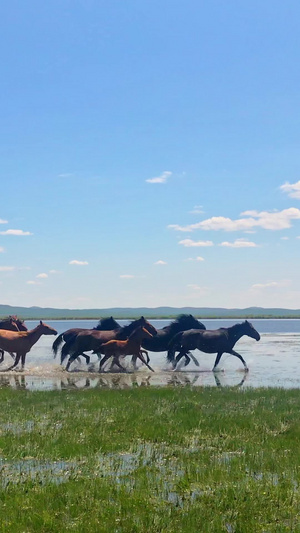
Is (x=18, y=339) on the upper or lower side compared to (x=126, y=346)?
upper

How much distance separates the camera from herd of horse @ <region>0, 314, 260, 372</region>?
24.1 m

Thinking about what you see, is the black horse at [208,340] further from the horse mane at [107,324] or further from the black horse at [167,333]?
the horse mane at [107,324]

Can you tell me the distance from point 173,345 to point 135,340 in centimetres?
290

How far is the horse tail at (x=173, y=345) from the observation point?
85.4 ft

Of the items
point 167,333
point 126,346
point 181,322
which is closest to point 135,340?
point 126,346

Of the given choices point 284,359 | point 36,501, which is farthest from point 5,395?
point 284,359

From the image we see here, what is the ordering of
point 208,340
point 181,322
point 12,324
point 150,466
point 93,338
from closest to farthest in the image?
1. point 150,466
2. point 208,340
3. point 93,338
4. point 181,322
5. point 12,324

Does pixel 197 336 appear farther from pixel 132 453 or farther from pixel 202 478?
pixel 202 478

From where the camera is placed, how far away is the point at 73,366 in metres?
27.8

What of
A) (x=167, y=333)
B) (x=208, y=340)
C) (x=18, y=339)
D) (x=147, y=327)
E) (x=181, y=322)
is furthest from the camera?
(x=181, y=322)

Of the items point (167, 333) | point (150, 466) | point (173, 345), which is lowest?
point (150, 466)

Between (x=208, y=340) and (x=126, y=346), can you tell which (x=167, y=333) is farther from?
(x=126, y=346)

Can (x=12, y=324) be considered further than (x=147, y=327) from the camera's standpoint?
Yes

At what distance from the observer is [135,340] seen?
24.0 meters
